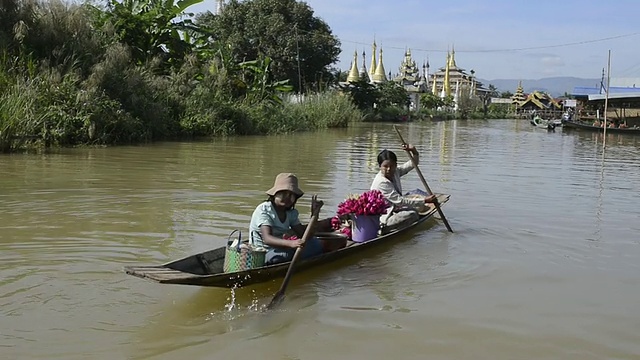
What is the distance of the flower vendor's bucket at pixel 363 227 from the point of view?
6.05 metres

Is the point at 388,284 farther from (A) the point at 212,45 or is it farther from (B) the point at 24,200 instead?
(A) the point at 212,45

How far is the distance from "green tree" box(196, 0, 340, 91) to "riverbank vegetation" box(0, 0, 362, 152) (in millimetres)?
8306

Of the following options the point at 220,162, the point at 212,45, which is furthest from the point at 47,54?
the point at 212,45

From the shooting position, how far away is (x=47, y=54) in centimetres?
1553

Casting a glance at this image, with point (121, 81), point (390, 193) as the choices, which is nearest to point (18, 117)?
point (121, 81)

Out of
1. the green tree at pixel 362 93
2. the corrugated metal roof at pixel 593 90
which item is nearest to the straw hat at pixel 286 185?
the green tree at pixel 362 93

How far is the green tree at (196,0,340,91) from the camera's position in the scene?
35.2 m

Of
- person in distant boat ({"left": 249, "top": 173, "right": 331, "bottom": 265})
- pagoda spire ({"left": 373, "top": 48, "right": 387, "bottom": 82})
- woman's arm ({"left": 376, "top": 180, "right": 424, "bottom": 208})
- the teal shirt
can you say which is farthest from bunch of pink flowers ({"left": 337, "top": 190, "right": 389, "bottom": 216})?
pagoda spire ({"left": 373, "top": 48, "right": 387, "bottom": 82})

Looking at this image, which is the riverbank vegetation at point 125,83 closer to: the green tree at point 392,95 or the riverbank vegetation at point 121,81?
the riverbank vegetation at point 121,81

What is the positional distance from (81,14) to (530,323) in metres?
15.1

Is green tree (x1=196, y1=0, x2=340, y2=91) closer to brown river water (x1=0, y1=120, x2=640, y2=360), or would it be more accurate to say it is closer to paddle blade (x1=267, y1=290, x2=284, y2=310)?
brown river water (x1=0, y1=120, x2=640, y2=360)

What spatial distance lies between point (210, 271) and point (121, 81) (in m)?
13.0

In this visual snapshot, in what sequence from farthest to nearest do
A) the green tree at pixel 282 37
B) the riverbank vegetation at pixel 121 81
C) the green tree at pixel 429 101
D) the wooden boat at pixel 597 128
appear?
the green tree at pixel 429 101, the green tree at pixel 282 37, the wooden boat at pixel 597 128, the riverbank vegetation at pixel 121 81

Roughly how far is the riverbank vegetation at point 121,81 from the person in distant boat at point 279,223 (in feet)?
30.1
